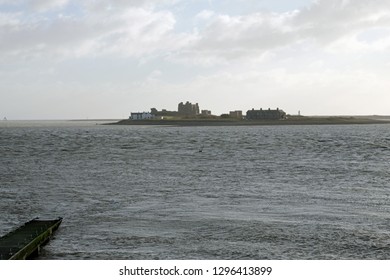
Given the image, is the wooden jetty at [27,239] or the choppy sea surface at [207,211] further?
the choppy sea surface at [207,211]

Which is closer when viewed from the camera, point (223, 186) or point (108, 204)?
point (108, 204)

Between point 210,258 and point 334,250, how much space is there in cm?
508

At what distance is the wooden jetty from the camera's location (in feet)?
66.9

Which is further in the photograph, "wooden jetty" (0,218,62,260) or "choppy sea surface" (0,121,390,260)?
"choppy sea surface" (0,121,390,260)

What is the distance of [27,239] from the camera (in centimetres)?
2241

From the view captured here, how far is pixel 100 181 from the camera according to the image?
45.3m

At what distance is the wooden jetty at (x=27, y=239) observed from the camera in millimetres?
20406

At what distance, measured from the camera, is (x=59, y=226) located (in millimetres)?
26391

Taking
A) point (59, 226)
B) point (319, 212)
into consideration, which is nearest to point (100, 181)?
point (59, 226)

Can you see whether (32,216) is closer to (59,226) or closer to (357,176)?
(59,226)

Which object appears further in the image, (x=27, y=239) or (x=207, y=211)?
(x=207, y=211)

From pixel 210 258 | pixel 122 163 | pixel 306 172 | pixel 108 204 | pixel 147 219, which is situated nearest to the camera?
pixel 210 258

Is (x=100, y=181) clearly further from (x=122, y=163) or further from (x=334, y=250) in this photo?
(x=334, y=250)

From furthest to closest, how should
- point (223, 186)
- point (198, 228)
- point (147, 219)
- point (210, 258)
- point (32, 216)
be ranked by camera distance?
1. point (223, 186)
2. point (32, 216)
3. point (147, 219)
4. point (198, 228)
5. point (210, 258)
